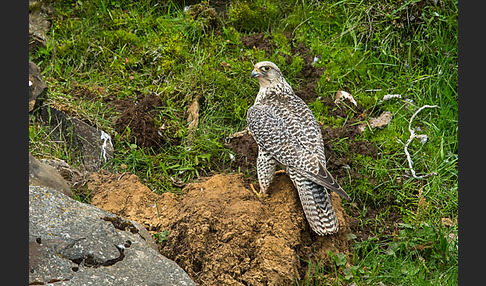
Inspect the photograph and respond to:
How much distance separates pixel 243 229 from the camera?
212 inches

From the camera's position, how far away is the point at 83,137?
7078 millimetres

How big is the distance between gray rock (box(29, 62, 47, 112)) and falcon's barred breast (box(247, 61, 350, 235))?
110 inches

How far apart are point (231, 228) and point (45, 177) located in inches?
76.9

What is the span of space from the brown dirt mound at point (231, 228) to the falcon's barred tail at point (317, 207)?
0.15 m


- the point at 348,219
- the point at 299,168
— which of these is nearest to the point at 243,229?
the point at 299,168

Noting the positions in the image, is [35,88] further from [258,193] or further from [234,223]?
[234,223]

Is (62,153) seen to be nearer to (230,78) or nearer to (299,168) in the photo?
(230,78)

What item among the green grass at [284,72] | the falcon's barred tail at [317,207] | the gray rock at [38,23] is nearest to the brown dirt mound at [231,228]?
the falcon's barred tail at [317,207]

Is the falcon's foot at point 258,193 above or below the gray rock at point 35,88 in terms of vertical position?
below

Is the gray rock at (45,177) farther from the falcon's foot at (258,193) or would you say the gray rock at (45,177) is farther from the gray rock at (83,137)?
the falcon's foot at (258,193)

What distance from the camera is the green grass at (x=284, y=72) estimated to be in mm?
6797

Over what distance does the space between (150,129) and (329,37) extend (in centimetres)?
315

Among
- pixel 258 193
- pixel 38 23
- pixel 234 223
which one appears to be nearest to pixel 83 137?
pixel 258 193

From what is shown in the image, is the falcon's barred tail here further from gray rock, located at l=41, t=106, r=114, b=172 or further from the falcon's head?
gray rock, located at l=41, t=106, r=114, b=172
